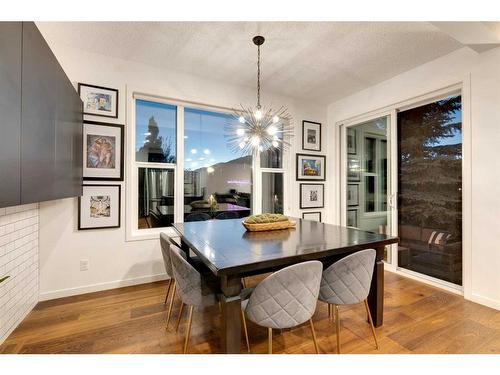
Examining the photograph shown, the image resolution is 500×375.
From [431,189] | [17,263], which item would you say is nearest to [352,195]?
[431,189]

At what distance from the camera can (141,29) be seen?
91.4 inches

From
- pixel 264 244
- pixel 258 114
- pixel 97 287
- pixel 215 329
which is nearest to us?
pixel 264 244

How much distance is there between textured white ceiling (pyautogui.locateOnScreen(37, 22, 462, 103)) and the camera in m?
2.29

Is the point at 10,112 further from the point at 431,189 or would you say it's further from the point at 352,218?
the point at 352,218

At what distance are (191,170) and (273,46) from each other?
1.84 metres

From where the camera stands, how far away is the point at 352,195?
4.08 m

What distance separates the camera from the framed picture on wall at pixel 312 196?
409 centimetres

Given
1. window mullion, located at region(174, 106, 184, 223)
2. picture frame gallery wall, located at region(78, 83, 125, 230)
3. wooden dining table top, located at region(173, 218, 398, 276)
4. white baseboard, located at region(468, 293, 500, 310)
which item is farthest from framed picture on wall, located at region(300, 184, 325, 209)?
picture frame gallery wall, located at region(78, 83, 125, 230)

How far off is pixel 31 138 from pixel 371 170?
3.92 metres

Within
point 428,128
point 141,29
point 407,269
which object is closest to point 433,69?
point 428,128

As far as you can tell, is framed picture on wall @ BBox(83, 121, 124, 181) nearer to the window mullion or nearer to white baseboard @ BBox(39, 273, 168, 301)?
the window mullion

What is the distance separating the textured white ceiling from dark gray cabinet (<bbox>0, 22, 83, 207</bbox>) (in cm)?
75

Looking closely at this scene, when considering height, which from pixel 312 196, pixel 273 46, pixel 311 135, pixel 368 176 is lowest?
pixel 312 196
